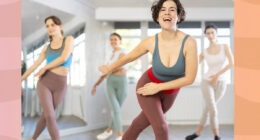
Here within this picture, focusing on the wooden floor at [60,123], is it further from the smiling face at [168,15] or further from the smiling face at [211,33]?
the smiling face at [168,15]

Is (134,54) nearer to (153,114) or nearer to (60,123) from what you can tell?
(153,114)

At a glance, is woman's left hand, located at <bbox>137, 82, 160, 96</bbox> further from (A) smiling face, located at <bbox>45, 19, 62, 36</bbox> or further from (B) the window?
(B) the window

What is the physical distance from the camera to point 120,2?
4246 mm

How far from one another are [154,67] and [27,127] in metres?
2.27

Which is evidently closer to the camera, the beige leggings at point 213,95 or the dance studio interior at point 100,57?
the beige leggings at point 213,95

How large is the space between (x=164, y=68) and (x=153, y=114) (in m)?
0.20

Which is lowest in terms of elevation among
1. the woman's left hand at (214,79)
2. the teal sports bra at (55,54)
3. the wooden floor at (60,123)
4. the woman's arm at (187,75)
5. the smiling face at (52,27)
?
the wooden floor at (60,123)

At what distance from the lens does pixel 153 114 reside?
110 centimetres

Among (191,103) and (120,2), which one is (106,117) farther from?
(120,2)

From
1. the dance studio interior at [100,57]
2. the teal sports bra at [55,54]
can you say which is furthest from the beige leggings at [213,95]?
the teal sports bra at [55,54]

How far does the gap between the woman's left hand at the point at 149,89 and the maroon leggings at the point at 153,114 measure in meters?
0.03

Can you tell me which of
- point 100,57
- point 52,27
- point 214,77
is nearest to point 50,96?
point 52,27

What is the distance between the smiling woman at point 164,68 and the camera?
1.07 m

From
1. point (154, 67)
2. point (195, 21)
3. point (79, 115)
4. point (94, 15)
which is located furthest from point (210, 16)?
point (154, 67)
